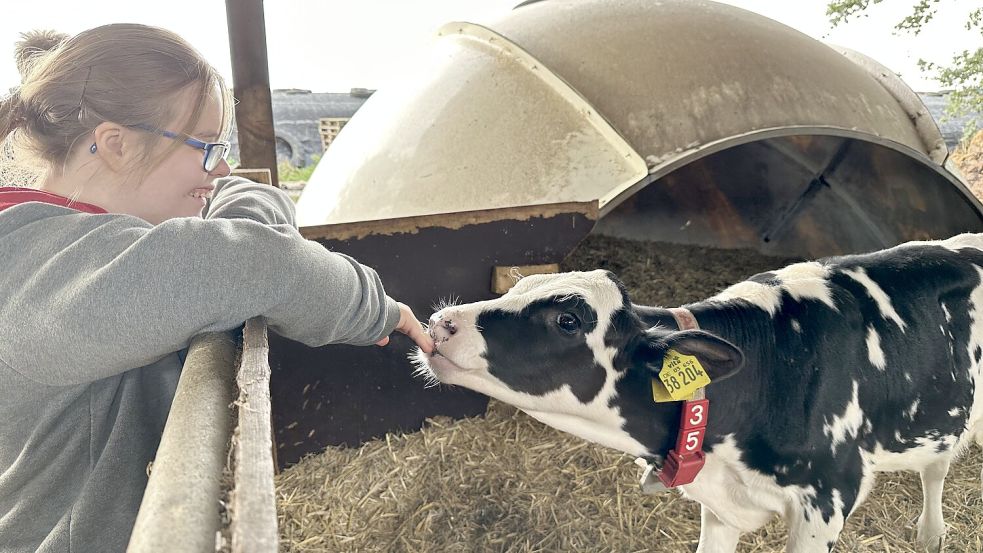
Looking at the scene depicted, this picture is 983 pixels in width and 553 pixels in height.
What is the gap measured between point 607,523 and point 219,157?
207cm

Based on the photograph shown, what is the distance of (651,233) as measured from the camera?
587 cm

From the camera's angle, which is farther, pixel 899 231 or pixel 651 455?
pixel 899 231

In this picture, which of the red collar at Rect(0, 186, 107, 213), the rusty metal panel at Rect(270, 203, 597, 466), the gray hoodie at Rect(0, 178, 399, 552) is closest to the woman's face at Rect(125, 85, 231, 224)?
the red collar at Rect(0, 186, 107, 213)

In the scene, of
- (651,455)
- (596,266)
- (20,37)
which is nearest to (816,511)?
(651,455)

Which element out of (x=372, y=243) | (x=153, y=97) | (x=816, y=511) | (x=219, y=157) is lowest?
(x=816, y=511)

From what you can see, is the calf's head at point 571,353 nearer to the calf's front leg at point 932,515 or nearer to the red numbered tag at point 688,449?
the red numbered tag at point 688,449

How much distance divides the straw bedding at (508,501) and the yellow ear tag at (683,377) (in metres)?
1.04

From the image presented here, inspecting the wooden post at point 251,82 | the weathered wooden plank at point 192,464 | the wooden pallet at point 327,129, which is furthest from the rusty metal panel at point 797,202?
the wooden pallet at point 327,129

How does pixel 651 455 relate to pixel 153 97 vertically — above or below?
below

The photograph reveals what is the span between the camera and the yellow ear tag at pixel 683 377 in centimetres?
178

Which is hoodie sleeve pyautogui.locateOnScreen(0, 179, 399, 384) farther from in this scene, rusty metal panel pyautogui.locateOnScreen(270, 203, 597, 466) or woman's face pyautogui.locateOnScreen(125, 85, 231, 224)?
rusty metal panel pyautogui.locateOnScreen(270, 203, 597, 466)

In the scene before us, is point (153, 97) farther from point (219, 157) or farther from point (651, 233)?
point (651, 233)

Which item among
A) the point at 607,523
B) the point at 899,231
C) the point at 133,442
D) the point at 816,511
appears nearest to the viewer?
the point at 133,442

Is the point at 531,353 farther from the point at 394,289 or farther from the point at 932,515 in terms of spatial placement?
the point at 932,515
